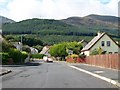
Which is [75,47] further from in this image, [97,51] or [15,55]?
[15,55]

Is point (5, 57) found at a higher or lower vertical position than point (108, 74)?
higher

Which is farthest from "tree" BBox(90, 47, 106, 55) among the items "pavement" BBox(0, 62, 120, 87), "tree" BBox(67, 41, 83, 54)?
"pavement" BBox(0, 62, 120, 87)

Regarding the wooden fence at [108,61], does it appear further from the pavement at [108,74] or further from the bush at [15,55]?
the bush at [15,55]

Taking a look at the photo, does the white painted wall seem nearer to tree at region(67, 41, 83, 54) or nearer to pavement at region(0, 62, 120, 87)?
tree at region(67, 41, 83, 54)

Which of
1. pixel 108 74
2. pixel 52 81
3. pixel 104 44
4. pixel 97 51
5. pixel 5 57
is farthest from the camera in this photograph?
pixel 104 44

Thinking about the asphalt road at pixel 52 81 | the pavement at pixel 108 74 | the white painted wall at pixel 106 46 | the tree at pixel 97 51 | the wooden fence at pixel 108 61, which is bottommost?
the asphalt road at pixel 52 81

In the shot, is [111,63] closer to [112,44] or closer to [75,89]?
[75,89]

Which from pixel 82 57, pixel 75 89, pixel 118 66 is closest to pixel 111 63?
pixel 118 66

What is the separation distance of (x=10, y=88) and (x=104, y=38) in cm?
7689

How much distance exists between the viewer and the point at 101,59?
57531 mm

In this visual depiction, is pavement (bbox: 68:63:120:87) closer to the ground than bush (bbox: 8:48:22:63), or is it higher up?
closer to the ground

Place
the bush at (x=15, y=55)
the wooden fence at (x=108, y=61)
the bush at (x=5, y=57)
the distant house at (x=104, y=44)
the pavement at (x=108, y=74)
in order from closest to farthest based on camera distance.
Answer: the pavement at (x=108, y=74), the wooden fence at (x=108, y=61), the bush at (x=5, y=57), the bush at (x=15, y=55), the distant house at (x=104, y=44)

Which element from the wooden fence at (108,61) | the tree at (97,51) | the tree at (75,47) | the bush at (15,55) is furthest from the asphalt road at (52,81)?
the tree at (75,47)

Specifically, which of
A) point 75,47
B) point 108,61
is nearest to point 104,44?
point 75,47
